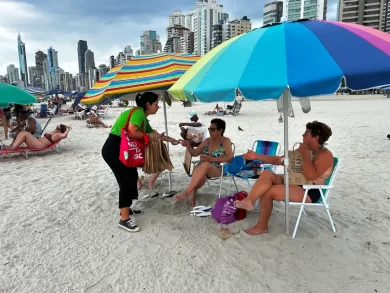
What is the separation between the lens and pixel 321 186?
118 inches

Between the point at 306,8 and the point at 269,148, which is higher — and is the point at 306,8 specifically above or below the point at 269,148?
above

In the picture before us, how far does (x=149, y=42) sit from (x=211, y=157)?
579 ft

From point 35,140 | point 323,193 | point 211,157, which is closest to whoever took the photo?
point 323,193

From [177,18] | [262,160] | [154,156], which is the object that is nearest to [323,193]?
[262,160]

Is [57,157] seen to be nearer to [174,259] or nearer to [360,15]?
→ [174,259]

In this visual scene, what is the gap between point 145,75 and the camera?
3.79m

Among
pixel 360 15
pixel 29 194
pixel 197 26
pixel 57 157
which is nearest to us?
pixel 29 194

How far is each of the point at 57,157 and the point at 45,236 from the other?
4.88 metres

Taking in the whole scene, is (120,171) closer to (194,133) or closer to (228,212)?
(228,212)

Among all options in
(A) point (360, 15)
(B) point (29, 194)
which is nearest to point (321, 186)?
(B) point (29, 194)

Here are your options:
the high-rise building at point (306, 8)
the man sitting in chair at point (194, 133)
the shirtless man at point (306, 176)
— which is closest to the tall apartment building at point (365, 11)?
the high-rise building at point (306, 8)

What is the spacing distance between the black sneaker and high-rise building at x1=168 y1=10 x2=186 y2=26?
181m

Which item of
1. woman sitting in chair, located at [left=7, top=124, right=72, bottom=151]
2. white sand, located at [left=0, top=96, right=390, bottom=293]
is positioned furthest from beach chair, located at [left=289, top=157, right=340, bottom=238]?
woman sitting in chair, located at [left=7, top=124, right=72, bottom=151]

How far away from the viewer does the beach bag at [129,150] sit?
3240mm
